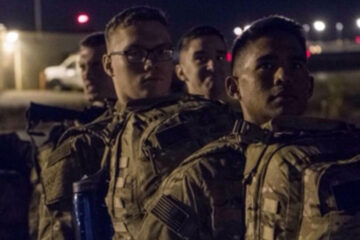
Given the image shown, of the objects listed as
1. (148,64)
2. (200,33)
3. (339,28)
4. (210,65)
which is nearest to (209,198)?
(148,64)

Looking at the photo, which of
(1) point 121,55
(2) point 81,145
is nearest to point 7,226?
(2) point 81,145

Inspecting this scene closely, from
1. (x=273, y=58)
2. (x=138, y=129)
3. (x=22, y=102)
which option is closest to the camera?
(x=273, y=58)

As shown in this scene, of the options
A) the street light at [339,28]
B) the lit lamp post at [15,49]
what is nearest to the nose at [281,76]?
the lit lamp post at [15,49]

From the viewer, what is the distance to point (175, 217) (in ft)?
7.95

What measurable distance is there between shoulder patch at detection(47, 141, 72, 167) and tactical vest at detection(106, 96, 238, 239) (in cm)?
36

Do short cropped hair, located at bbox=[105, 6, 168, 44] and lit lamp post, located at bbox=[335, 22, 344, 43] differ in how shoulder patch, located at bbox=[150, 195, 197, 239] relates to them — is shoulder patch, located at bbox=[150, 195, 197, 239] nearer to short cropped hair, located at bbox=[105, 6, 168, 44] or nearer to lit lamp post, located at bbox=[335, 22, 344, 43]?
short cropped hair, located at bbox=[105, 6, 168, 44]

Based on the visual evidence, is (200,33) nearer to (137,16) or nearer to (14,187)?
(137,16)

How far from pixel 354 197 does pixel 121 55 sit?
1746mm

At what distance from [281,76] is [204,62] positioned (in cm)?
202

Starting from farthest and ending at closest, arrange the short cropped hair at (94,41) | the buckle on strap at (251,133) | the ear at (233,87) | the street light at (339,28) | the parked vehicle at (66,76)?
the street light at (339,28)
the parked vehicle at (66,76)
the short cropped hair at (94,41)
the ear at (233,87)
the buckle on strap at (251,133)

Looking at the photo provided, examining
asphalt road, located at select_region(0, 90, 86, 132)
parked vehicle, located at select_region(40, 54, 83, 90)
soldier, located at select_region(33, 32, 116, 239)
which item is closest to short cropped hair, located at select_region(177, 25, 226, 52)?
soldier, located at select_region(33, 32, 116, 239)

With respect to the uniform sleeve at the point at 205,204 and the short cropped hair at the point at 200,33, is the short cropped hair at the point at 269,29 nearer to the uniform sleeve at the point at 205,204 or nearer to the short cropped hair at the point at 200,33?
the uniform sleeve at the point at 205,204

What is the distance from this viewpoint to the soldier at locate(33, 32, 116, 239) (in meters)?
3.61

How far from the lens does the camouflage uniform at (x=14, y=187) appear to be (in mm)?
4672
